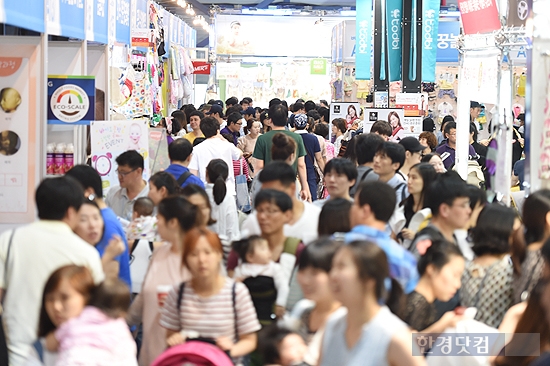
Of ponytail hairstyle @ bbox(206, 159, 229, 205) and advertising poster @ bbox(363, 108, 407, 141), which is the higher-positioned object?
advertising poster @ bbox(363, 108, 407, 141)

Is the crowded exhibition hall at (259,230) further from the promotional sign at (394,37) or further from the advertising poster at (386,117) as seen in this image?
the promotional sign at (394,37)

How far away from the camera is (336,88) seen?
21.3 metres

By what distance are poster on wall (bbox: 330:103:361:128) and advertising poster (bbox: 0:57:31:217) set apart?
7.13m

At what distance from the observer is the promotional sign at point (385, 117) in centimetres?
1105

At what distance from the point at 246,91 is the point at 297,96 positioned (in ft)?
5.35

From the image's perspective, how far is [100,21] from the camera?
371 inches

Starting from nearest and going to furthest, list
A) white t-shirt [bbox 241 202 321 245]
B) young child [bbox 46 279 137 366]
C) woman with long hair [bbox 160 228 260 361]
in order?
young child [bbox 46 279 137 366]
woman with long hair [bbox 160 228 260 361]
white t-shirt [bbox 241 202 321 245]

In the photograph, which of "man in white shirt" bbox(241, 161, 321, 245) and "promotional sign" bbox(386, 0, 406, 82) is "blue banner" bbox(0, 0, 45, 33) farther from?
"promotional sign" bbox(386, 0, 406, 82)

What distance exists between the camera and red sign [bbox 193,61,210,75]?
2016 cm

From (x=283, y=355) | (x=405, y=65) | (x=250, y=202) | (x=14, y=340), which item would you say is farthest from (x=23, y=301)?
(x=405, y=65)

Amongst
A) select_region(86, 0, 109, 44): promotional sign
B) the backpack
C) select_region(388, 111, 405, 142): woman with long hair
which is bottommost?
the backpack

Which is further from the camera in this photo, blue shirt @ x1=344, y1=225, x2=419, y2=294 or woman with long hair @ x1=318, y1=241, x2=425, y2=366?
blue shirt @ x1=344, y1=225, x2=419, y2=294

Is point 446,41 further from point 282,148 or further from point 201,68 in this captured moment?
point 282,148

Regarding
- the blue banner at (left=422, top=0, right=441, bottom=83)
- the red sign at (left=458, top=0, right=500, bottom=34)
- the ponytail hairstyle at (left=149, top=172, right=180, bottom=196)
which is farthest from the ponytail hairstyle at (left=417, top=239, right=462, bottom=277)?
the blue banner at (left=422, top=0, right=441, bottom=83)
